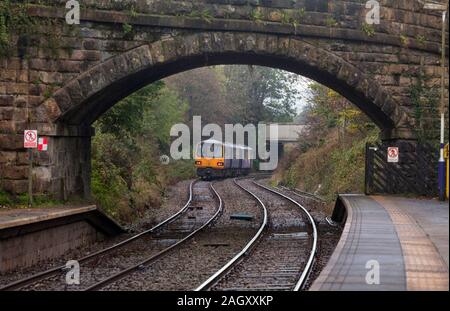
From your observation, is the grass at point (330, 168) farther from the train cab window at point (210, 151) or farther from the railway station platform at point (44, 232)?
the railway station platform at point (44, 232)

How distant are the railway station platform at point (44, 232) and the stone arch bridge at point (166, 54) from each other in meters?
1.25

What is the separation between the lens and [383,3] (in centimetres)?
1956

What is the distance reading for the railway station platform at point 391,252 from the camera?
318 inches

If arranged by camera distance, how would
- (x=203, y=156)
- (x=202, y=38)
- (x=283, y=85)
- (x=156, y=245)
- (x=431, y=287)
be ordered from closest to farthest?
1. (x=431, y=287)
2. (x=156, y=245)
3. (x=202, y=38)
4. (x=203, y=156)
5. (x=283, y=85)

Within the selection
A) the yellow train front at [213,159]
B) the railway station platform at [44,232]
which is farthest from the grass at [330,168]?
the railway station platform at [44,232]

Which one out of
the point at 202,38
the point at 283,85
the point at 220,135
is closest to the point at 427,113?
the point at 202,38

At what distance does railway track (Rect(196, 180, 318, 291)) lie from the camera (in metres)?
11.0

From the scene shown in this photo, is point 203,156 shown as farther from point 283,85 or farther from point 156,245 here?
point 156,245

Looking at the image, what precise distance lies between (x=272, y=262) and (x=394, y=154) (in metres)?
8.34

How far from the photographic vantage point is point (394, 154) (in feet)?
67.0

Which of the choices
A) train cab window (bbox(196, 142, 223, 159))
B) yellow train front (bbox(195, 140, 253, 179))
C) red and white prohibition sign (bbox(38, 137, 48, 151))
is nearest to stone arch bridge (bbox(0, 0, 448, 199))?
red and white prohibition sign (bbox(38, 137, 48, 151))

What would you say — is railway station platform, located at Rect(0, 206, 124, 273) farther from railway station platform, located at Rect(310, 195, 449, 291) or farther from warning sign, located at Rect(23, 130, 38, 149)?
railway station platform, located at Rect(310, 195, 449, 291)

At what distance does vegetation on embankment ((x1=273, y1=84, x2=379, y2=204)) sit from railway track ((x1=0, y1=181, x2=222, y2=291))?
5.91 meters
